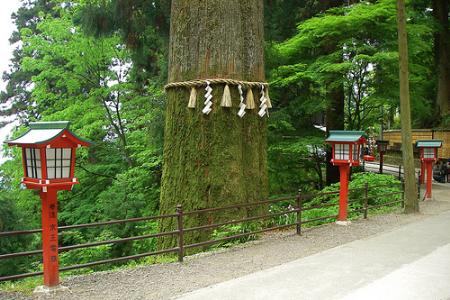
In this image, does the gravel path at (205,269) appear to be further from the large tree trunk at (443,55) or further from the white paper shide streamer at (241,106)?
the large tree trunk at (443,55)

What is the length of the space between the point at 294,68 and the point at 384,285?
10.3 metres

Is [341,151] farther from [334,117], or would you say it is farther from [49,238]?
[334,117]

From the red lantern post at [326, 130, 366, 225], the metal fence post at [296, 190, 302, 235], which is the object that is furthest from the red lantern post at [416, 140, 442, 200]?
the metal fence post at [296, 190, 302, 235]

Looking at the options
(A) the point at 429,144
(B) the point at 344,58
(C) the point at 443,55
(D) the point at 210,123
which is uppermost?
(C) the point at 443,55

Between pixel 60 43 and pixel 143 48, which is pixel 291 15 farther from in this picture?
pixel 60 43

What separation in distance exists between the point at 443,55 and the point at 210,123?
26690 mm

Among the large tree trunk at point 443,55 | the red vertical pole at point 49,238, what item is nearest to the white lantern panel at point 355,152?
the red vertical pole at point 49,238

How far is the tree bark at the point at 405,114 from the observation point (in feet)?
42.7

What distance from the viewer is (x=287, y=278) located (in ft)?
21.6

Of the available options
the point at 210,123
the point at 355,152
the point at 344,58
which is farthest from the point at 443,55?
the point at 210,123

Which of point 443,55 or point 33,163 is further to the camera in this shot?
point 443,55

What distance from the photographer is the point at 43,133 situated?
5586 mm

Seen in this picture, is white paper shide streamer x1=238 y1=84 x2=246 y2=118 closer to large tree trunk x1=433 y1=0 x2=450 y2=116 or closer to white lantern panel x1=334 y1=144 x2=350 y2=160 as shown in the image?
white lantern panel x1=334 y1=144 x2=350 y2=160

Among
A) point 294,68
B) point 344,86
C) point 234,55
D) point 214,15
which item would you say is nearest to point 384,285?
point 234,55
